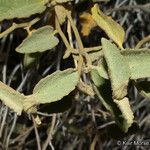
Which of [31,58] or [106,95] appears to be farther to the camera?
[31,58]

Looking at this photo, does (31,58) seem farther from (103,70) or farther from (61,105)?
(103,70)

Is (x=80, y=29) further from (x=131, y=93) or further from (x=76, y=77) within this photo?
(x=76, y=77)

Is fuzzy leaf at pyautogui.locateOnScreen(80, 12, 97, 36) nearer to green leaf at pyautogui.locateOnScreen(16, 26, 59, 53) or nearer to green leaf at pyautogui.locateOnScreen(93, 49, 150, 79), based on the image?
green leaf at pyautogui.locateOnScreen(16, 26, 59, 53)

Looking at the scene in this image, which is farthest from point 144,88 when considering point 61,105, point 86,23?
point 86,23

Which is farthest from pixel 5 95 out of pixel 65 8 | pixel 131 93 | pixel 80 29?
pixel 131 93

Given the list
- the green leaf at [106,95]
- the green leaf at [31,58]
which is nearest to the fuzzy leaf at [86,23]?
the green leaf at [31,58]

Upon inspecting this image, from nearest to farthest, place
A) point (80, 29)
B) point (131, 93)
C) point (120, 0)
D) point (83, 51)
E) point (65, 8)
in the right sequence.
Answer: point (83, 51), point (65, 8), point (80, 29), point (120, 0), point (131, 93)

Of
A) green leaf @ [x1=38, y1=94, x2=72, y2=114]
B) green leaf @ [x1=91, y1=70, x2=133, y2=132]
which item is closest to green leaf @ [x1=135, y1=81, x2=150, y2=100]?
green leaf @ [x1=91, y1=70, x2=133, y2=132]
